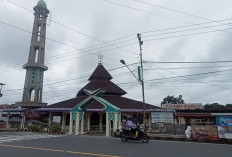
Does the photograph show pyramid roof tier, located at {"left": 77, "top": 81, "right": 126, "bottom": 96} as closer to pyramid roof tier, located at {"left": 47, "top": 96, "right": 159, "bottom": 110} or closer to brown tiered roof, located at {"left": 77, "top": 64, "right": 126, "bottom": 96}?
brown tiered roof, located at {"left": 77, "top": 64, "right": 126, "bottom": 96}

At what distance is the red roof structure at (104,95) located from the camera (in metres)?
22.5

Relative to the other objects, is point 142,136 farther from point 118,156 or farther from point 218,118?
point 218,118

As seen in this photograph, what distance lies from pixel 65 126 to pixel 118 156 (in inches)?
690

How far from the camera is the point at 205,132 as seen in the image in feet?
40.9

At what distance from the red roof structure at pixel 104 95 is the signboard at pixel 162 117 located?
5349mm

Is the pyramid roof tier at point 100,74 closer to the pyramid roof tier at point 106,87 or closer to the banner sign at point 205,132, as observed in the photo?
the pyramid roof tier at point 106,87

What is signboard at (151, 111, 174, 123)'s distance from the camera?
16.0 metres

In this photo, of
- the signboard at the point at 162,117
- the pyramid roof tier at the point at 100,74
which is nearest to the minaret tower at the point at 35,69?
the pyramid roof tier at the point at 100,74

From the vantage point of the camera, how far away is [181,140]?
1243 cm

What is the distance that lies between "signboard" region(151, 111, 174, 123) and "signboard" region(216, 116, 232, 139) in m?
4.34

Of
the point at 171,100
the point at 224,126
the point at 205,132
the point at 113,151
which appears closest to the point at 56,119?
the point at 205,132

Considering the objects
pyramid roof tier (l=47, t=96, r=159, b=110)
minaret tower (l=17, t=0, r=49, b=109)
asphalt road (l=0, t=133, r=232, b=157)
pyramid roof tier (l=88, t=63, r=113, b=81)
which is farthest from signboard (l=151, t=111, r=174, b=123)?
minaret tower (l=17, t=0, r=49, b=109)

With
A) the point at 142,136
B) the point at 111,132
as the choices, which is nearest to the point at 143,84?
the point at 111,132

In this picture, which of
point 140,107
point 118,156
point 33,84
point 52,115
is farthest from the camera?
point 33,84
